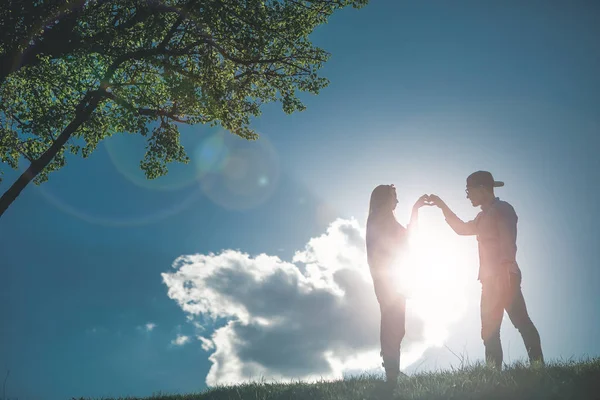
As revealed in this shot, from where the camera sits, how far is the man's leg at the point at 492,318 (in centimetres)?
738

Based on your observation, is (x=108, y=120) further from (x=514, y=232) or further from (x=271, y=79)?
(x=514, y=232)

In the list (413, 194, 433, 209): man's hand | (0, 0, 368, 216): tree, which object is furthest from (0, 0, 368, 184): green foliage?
(413, 194, 433, 209): man's hand

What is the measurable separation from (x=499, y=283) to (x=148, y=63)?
43.1ft

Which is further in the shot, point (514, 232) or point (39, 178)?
point (39, 178)

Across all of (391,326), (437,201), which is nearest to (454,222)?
(437,201)

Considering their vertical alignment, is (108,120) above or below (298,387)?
above

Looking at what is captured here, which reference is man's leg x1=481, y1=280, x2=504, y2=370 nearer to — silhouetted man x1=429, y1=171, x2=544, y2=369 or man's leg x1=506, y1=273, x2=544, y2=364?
silhouetted man x1=429, y1=171, x2=544, y2=369

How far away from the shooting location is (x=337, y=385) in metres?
7.48

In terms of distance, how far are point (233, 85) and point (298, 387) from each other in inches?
434

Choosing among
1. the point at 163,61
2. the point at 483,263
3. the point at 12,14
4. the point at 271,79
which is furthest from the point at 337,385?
the point at 12,14

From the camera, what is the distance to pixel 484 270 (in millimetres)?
7590

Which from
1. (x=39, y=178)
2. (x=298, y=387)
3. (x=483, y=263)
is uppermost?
(x=39, y=178)

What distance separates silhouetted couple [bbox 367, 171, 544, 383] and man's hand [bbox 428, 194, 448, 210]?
33.2 inches

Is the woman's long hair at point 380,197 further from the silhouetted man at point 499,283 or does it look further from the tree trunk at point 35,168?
the tree trunk at point 35,168
